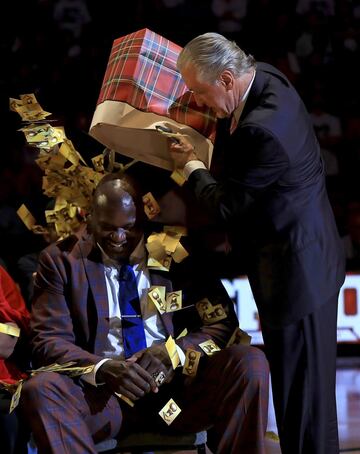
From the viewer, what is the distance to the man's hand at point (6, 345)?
3023mm

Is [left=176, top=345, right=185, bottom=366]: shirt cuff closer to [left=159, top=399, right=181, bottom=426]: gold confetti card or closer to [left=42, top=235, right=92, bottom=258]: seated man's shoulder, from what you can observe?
[left=159, top=399, right=181, bottom=426]: gold confetti card

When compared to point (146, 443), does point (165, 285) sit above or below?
above

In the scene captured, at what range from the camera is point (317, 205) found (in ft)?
8.99

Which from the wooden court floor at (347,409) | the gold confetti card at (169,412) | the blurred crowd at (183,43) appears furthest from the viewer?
the blurred crowd at (183,43)

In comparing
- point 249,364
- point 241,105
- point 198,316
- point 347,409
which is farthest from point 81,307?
point 347,409

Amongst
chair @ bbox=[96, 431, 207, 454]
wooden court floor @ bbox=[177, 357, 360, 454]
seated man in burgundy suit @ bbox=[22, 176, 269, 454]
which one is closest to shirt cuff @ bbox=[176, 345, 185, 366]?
seated man in burgundy suit @ bbox=[22, 176, 269, 454]

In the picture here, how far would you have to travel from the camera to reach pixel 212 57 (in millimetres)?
2625

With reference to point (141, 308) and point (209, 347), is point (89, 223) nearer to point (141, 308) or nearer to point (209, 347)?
point (141, 308)

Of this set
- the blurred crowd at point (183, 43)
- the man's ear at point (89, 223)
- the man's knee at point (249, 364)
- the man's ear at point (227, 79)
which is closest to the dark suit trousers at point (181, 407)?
the man's knee at point (249, 364)

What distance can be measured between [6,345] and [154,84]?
3.39ft

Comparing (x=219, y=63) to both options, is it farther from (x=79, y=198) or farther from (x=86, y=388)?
(x=86, y=388)

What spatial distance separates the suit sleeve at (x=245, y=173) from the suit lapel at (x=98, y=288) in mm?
504

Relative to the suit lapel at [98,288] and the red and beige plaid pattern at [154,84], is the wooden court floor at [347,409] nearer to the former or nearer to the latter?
the suit lapel at [98,288]

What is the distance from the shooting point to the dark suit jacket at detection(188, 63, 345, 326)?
263 cm
